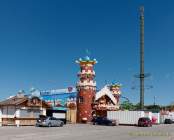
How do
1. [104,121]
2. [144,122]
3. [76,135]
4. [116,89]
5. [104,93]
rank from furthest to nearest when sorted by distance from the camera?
[116,89]
[104,93]
[104,121]
[144,122]
[76,135]

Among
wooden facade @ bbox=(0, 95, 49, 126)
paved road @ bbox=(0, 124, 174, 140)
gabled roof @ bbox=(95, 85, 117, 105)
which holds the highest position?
gabled roof @ bbox=(95, 85, 117, 105)

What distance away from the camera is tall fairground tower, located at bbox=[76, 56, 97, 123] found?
2970 inches

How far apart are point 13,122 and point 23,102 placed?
415 cm

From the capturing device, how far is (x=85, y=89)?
75562mm

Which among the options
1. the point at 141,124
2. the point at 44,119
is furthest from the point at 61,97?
the point at 44,119

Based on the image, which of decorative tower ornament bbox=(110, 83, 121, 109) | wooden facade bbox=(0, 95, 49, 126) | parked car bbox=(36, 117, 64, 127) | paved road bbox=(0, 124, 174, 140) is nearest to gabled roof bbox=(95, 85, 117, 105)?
decorative tower ornament bbox=(110, 83, 121, 109)

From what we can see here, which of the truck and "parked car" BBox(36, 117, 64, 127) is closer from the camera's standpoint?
"parked car" BBox(36, 117, 64, 127)

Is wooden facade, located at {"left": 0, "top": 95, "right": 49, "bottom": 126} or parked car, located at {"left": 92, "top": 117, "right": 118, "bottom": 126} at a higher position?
wooden facade, located at {"left": 0, "top": 95, "right": 49, "bottom": 126}

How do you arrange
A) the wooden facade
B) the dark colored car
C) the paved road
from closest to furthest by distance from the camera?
the paved road
the wooden facade
the dark colored car

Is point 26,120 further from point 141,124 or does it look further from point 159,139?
point 159,139

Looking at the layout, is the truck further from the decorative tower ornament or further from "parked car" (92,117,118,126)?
the decorative tower ornament

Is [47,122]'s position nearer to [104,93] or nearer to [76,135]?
[76,135]

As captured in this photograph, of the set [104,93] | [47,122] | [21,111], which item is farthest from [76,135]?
[104,93]

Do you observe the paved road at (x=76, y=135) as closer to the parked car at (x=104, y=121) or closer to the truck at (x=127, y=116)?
the parked car at (x=104, y=121)
